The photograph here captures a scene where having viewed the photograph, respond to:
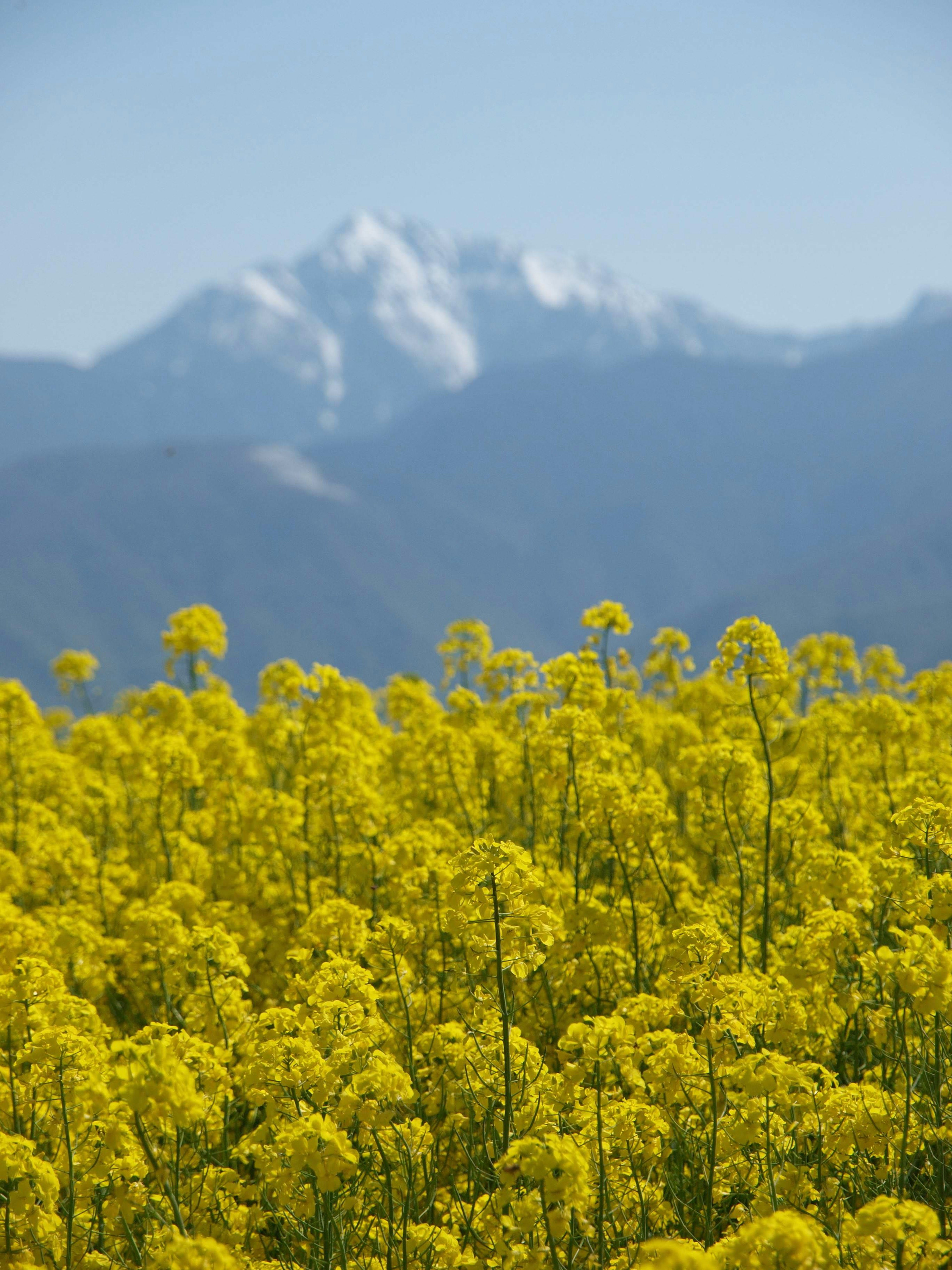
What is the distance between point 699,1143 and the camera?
4.63m

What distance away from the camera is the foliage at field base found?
4066mm

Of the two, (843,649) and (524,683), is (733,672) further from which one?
(843,649)

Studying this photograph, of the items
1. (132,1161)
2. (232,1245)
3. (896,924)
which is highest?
(896,924)

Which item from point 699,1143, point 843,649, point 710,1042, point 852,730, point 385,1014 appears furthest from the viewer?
point 843,649

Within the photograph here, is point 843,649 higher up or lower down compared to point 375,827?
higher up

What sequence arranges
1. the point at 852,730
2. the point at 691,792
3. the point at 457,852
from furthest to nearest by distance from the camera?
1. the point at 852,730
2. the point at 691,792
3. the point at 457,852

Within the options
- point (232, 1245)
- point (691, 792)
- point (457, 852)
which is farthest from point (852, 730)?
point (232, 1245)

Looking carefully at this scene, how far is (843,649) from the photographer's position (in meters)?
13.3

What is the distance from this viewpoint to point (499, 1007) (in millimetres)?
5309

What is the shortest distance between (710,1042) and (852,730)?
6030 mm

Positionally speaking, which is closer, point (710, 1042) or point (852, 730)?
point (710, 1042)

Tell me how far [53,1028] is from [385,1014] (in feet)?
Result: 6.49

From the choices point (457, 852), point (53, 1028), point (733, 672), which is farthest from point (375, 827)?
point (53, 1028)

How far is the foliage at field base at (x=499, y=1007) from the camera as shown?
4066 mm
